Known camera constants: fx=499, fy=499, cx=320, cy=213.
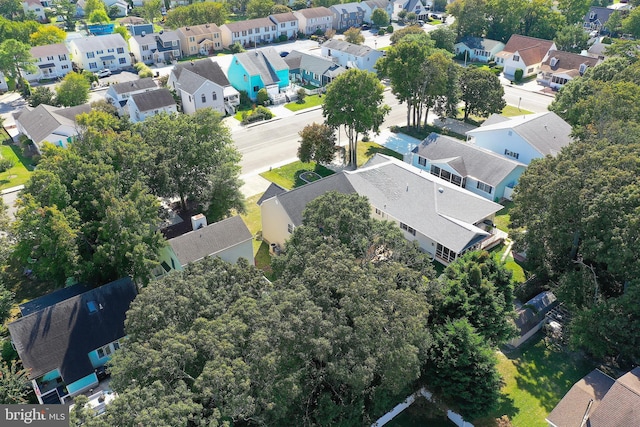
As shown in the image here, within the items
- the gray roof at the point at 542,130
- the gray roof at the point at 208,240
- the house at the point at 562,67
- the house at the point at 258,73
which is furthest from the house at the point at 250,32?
the gray roof at the point at 208,240

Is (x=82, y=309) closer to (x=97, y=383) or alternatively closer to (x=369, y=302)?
(x=97, y=383)

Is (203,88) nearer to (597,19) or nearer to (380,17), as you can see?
(380,17)

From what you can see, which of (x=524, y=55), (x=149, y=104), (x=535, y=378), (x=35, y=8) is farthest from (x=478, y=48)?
(x=35, y=8)

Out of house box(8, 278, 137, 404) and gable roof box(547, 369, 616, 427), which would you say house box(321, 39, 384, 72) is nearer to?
house box(8, 278, 137, 404)

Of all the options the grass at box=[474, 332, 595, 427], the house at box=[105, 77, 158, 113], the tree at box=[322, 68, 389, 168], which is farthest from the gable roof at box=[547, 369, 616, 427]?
the house at box=[105, 77, 158, 113]

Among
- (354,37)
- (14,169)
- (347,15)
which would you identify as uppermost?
(347,15)

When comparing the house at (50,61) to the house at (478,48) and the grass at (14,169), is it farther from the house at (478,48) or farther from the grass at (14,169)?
the house at (478,48)
